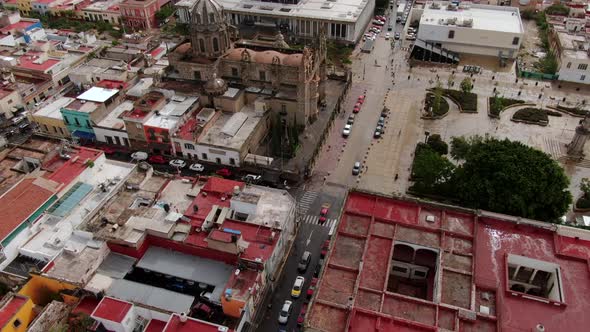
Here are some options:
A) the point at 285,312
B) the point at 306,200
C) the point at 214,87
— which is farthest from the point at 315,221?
the point at 214,87

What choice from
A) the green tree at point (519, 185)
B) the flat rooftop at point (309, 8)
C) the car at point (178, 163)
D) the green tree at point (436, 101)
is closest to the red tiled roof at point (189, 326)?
the car at point (178, 163)

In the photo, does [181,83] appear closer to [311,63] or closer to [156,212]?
[311,63]

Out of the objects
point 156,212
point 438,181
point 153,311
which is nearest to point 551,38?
point 438,181

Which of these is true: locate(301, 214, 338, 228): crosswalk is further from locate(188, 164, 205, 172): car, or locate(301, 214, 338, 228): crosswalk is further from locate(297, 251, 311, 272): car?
locate(188, 164, 205, 172): car

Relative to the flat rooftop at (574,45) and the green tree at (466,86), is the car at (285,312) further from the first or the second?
the flat rooftop at (574,45)

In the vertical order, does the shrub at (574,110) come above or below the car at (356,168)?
above
